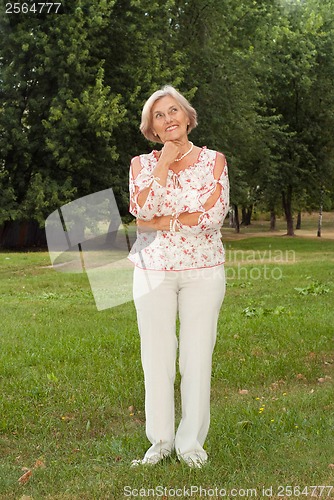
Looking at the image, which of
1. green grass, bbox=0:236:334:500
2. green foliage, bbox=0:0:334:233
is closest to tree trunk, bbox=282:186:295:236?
green foliage, bbox=0:0:334:233

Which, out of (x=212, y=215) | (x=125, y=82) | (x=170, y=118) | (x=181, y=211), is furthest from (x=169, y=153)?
(x=125, y=82)

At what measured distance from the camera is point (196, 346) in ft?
16.4

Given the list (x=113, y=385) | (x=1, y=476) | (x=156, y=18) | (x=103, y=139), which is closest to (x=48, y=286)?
(x=113, y=385)

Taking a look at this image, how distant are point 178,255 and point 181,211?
0.29 m

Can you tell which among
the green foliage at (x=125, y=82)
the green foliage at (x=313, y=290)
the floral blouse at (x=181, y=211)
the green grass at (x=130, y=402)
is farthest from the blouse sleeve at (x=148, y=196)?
the green foliage at (x=125, y=82)

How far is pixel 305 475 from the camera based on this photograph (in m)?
5.07

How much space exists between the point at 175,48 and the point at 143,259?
34.5 m

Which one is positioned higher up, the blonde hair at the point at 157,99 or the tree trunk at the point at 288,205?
the blonde hair at the point at 157,99

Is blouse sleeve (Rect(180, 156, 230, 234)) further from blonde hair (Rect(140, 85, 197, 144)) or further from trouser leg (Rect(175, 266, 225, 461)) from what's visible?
blonde hair (Rect(140, 85, 197, 144))

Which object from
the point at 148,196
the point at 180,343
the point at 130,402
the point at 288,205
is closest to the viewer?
the point at 148,196

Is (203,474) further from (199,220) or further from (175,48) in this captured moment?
(175,48)

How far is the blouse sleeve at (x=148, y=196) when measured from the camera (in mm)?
4820

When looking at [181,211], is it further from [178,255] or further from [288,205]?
[288,205]

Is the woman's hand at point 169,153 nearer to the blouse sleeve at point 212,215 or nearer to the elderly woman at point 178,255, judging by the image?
the elderly woman at point 178,255
